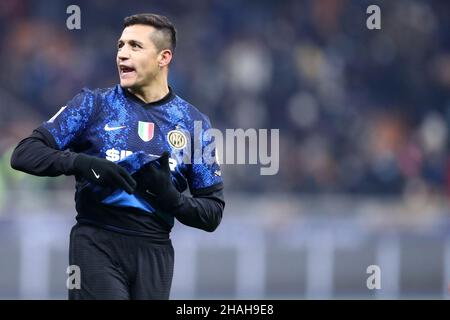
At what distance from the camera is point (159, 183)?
4793mm

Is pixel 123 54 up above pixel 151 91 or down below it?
above

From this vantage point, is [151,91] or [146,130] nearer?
[146,130]

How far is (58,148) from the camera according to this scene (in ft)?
16.0

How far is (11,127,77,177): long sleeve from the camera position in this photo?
4.71 m

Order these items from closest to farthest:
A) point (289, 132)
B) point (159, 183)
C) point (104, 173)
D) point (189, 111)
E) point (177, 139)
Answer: point (104, 173) < point (159, 183) < point (177, 139) < point (189, 111) < point (289, 132)

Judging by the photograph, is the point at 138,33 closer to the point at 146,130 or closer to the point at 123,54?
the point at 123,54

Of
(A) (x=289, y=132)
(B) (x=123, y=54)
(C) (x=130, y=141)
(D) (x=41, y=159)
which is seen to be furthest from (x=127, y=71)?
(A) (x=289, y=132)

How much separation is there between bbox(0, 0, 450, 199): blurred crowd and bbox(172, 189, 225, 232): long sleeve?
25.5 feet

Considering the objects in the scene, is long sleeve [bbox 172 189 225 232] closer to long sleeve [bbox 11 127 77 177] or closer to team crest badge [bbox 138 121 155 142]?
team crest badge [bbox 138 121 155 142]

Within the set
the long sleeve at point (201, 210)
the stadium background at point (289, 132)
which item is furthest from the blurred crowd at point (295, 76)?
the long sleeve at point (201, 210)

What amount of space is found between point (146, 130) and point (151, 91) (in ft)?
0.68

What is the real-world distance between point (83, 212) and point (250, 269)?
22.3 ft

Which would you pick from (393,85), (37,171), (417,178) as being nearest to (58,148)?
(37,171)

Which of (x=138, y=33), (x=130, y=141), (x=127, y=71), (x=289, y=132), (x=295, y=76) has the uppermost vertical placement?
(x=295, y=76)
